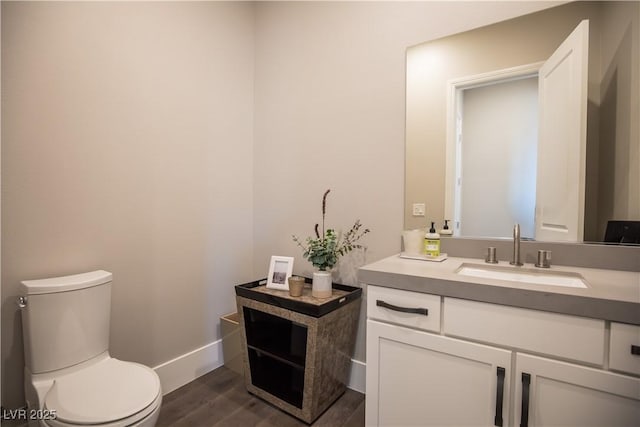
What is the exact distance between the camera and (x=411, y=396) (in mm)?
1201

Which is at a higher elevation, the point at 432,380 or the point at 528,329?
the point at 528,329

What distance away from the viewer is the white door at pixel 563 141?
1.35 m

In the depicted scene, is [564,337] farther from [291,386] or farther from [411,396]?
[291,386]

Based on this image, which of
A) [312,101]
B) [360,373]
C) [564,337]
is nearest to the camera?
[564,337]

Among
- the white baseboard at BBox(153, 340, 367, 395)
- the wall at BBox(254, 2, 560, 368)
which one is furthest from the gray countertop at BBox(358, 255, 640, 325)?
the white baseboard at BBox(153, 340, 367, 395)

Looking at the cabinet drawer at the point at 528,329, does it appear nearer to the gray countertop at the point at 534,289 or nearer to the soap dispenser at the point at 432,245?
the gray countertop at the point at 534,289

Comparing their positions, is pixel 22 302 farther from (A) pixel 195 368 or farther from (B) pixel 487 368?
(B) pixel 487 368

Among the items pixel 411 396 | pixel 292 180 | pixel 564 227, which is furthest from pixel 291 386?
pixel 564 227

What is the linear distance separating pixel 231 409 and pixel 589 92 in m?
2.37

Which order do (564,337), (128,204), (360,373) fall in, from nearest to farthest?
(564,337), (128,204), (360,373)

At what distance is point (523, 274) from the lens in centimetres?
131

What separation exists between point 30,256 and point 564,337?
2109mm

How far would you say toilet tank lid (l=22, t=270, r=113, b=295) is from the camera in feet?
4.23

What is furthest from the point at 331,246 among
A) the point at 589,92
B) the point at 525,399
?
the point at 589,92
